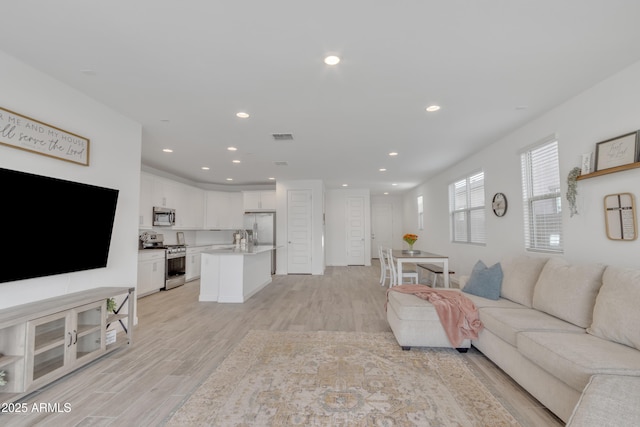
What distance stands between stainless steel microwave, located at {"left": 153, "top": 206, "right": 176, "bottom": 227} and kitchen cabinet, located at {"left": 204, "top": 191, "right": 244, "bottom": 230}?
140 centimetres

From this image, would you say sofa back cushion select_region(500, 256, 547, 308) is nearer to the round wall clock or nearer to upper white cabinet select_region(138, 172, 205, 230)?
the round wall clock

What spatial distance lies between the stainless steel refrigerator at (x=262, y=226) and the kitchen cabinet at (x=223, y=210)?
518 millimetres

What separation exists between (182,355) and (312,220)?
211 inches

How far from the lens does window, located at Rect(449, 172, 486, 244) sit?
540 centimetres

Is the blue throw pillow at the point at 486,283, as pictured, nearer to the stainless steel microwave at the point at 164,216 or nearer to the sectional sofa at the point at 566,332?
the sectional sofa at the point at 566,332

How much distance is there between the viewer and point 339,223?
1014 cm

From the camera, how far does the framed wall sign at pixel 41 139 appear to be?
7.78ft

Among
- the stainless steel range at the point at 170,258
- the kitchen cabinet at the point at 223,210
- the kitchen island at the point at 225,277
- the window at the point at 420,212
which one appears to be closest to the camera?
the kitchen island at the point at 225,277

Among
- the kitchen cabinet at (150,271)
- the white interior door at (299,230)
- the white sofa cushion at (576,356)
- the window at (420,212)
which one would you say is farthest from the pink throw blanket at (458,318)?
the window at (420,212)

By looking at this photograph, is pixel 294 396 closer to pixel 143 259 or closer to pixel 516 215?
pixel 516 215

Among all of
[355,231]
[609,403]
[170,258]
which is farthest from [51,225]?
[355,231]

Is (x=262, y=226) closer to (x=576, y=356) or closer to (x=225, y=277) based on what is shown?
(x=225, y=277)

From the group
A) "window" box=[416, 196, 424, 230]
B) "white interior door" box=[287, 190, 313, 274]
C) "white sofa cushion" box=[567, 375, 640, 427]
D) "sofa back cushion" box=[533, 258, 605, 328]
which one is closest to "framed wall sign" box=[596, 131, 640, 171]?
"sofa back cushion" box=[533, 258, 605, 328]

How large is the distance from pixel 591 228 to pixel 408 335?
2150 millimetres
